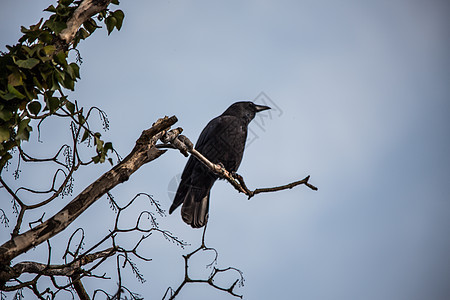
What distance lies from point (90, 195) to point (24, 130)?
53 cm

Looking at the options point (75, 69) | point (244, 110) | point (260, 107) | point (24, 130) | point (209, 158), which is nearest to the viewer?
point (24, 130)

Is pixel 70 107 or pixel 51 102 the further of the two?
pixel 70 107

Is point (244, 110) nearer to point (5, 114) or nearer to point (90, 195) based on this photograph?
point (90, 195)

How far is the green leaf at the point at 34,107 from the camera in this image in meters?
2.67

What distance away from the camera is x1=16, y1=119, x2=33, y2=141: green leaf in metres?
2.61

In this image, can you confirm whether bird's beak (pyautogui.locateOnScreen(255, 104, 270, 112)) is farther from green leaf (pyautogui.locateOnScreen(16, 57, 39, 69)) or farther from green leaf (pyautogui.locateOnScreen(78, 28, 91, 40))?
green leaf (pyautogui.locateOnScreen(16, 57, 39, 69))

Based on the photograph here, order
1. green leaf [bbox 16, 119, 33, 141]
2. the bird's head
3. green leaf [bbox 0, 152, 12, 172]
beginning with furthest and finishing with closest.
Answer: the bird's head
green leaf [bbox 0, 152, 12, 172]
green leaf [bbox 16, 119, 33, 141]

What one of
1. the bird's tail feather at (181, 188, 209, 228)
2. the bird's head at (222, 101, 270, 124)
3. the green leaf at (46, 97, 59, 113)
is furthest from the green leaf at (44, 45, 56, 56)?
the bird's head at (222, 101, 270, 124)

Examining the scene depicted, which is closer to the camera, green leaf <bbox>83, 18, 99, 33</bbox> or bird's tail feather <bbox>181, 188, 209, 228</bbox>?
green leaf <bbox>83, 18, 99, 33</bbox>

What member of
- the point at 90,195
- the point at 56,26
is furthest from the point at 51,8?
the point at 90,195

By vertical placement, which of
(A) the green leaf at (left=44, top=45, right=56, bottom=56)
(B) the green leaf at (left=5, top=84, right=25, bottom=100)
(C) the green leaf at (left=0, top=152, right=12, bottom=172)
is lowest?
(C) the green leaf at (left=0, top=152, right=12, bottom=172)

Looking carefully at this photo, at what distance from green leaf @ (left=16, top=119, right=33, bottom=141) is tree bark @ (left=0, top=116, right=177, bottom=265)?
457mm

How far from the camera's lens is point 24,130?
104 inches

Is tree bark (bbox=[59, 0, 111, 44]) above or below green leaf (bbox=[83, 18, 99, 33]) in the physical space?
below
